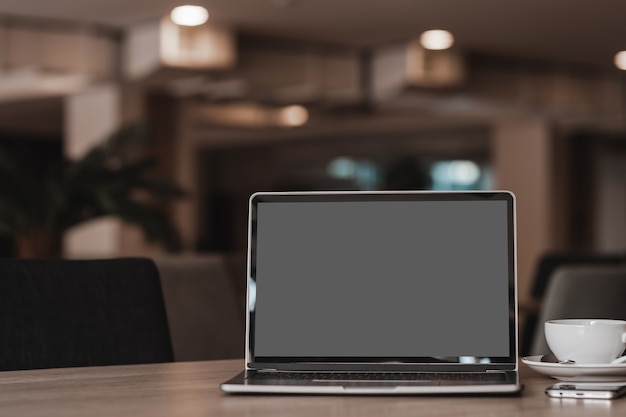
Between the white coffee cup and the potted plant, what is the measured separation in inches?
157

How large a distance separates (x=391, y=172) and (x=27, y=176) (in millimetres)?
6655

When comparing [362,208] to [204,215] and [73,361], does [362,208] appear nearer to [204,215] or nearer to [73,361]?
[73,361]

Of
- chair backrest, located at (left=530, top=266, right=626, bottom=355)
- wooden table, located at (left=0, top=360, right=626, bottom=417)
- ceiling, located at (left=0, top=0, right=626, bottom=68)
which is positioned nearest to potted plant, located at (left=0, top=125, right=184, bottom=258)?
ceiling, located at (left=0, top=0, right=626, bottom=68)

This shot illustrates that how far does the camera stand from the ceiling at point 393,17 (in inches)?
243

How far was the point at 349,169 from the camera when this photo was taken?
13602 mm

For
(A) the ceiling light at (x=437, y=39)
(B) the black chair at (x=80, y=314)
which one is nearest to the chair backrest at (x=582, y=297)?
(B) the black chair at (x=80, y=314)

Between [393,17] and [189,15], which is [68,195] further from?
[393,17]

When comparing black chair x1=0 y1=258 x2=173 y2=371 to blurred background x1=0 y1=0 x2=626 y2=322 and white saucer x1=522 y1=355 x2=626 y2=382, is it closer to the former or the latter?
white saucer x1=522 y1=355 x2=626 y2=382

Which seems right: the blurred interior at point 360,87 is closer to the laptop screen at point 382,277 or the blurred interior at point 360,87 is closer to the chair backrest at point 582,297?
the chair backrest at point 582,297

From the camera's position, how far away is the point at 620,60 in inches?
322

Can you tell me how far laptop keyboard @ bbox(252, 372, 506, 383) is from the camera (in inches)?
49.5

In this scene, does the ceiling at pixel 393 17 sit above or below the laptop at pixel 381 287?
above

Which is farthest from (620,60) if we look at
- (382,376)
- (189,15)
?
(382,376)

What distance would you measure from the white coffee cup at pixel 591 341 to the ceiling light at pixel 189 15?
16.8 feet
